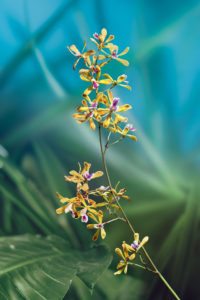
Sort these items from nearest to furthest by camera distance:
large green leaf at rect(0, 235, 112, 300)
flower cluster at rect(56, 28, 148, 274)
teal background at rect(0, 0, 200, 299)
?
flower cluster at rect(56, 28, 148, 274), large green leaf at rect(0, 235, 112, 300), teal background at rect(0, 0, 200, 299)

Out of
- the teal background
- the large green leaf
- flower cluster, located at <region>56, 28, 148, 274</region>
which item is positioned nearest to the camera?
flower cluster, located at <region>56, 28, 148, 274</region>

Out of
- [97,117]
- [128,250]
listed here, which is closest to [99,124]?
[97,117]

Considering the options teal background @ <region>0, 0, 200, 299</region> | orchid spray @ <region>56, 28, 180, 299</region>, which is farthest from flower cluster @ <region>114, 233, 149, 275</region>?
teal background @ <region>0, 0, 200, 299</region>

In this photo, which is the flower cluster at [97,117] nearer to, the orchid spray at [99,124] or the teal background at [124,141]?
the orchid spray at [99,124]

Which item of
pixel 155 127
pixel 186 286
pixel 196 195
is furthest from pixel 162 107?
pixel 186 286

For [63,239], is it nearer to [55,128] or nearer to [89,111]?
[55,128]

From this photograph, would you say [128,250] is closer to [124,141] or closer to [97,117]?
[97,117]

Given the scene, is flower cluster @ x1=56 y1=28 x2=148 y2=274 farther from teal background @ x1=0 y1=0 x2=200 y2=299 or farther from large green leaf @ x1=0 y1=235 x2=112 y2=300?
teal background @ x1=0 y1=0 x2=200 y2=299
